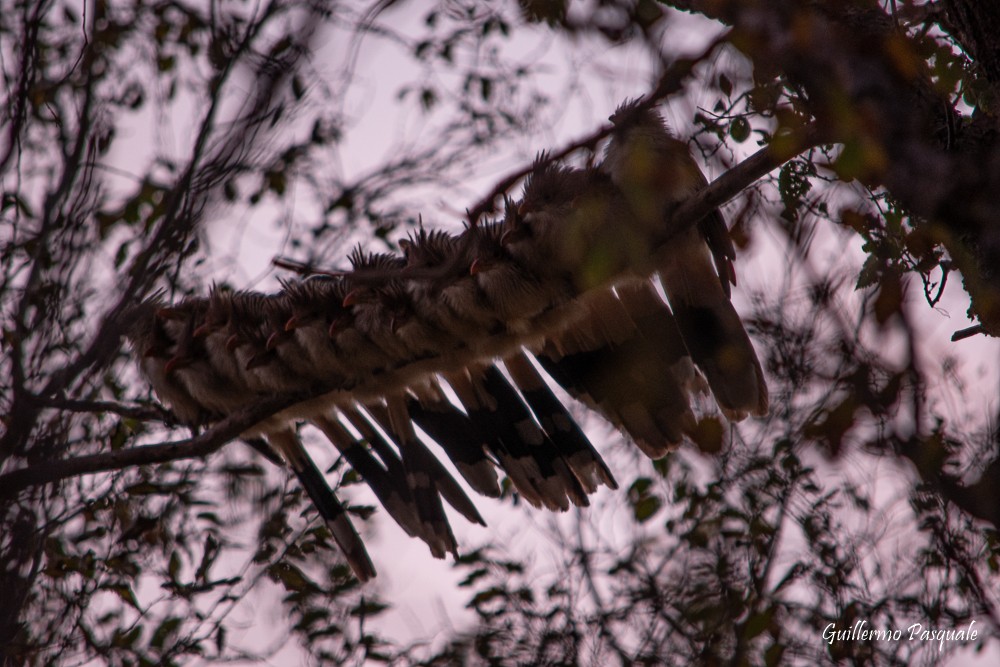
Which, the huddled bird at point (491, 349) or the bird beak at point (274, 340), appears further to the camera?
the bird beak at point (274, 340)


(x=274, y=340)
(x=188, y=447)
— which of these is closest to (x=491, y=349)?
(x=274, y=340)

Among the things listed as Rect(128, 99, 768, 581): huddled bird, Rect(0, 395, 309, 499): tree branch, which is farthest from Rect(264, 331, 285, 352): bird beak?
Rect(0, 395, 309, 499): tree branch

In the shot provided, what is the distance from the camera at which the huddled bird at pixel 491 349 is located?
3418mm

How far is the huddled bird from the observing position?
3418mm

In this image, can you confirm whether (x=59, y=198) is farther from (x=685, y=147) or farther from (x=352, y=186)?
(x=352, y=186)

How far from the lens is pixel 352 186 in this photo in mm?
6043

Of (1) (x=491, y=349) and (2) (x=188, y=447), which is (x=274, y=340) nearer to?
(2) (x=188, y=447)

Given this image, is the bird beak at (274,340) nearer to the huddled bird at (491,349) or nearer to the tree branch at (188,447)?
the huddled bird at (491,349)

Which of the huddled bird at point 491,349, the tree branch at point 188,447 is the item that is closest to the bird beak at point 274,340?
the huddled bird at point 491,349

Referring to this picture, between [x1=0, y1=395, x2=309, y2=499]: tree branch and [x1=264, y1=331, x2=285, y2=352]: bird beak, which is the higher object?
[x1=264, y1=331, x2=285, y2=352]: bird beak

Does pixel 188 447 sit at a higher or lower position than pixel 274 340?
lower

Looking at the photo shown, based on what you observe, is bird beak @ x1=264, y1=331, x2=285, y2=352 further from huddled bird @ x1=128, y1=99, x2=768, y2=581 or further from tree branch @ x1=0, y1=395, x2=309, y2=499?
tree branch @ x1=0, y1=395, x2=309, y2=499

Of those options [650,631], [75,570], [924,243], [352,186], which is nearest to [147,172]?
[352,186]

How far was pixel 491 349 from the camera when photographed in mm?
3785
